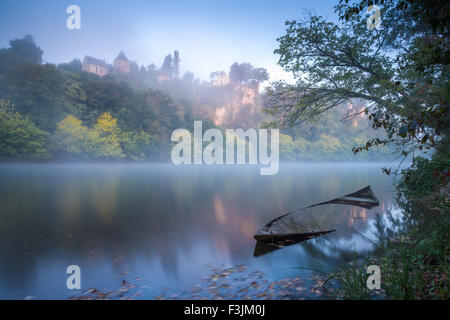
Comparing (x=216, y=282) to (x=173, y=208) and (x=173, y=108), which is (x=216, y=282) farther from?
(x=173, y=108)

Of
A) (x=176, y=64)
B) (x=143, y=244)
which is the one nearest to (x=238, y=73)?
(x=176, y=64)

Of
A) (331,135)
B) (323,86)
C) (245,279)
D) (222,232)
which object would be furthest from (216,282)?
(331,135)

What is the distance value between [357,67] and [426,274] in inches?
393

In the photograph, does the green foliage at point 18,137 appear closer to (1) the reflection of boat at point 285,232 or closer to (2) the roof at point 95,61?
(1) the reflection of boat at point 285,232

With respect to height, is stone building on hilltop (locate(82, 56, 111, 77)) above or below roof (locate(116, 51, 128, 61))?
below

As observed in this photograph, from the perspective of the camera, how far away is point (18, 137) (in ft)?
126

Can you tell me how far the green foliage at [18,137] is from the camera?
3738 cm

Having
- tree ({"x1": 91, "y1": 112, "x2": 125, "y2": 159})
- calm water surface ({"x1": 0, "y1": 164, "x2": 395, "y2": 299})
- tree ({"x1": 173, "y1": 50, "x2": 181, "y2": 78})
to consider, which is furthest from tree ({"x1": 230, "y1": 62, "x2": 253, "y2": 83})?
calm water surface ({"x1": 0, "y1": 164, "x2": 395, "y2": 299})

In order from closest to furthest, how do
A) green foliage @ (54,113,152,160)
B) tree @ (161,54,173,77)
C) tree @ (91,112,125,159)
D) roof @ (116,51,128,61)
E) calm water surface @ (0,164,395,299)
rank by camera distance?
calm water surface @ (0,164,395,299) → green foliage @ (54,113,152,160) → tree @ (91,112,125,159) → roof @ (116,51,128,61) → tree @ (161,54,173,77)

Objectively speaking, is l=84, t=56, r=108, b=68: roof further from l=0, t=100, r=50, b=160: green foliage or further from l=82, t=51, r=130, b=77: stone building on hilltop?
l=0, t=100, r=50, b=160: green foliage

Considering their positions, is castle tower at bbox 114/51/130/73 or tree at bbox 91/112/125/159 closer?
tree at bbox 91/112/125/159

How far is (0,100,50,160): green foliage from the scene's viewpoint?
3738 cm

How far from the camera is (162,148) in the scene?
56594 millimetres

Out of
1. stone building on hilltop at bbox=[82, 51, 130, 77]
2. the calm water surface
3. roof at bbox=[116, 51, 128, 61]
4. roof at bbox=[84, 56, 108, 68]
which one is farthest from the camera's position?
roof at bbox=[116, 51, 128, 61]
